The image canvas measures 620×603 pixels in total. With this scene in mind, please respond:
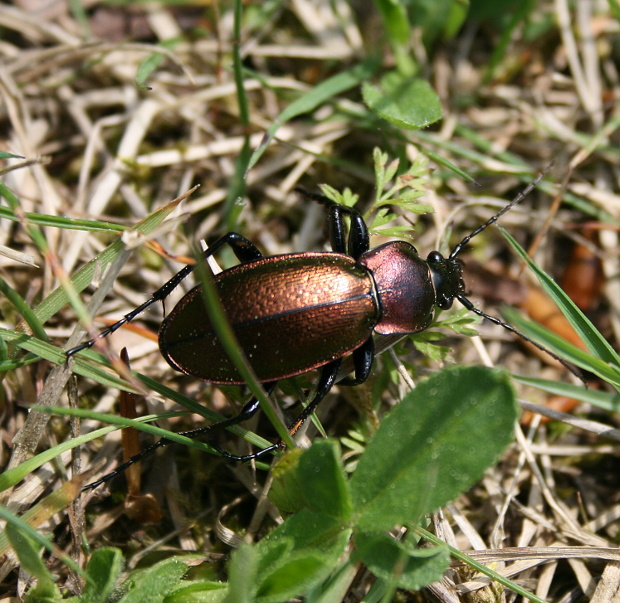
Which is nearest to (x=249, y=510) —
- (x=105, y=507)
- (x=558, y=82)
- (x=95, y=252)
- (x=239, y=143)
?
(x=105, y=507)

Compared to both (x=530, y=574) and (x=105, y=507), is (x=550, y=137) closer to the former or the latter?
(x=530, y=574)

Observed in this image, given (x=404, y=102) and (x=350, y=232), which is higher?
(x=404, y=102)

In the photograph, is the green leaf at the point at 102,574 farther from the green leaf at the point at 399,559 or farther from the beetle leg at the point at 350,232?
the beetle leg at the point at 350,232

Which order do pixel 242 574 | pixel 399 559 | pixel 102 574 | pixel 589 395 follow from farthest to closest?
pixel 589 395 < pixel 102 574 < pixel 399 559 < pixel 242 574

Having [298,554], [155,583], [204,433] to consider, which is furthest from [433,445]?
[155,583]

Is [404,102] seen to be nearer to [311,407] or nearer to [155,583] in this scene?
[311,407]

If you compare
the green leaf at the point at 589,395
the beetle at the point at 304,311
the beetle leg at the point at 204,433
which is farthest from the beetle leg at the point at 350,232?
the green leaf at the point at 589,395
